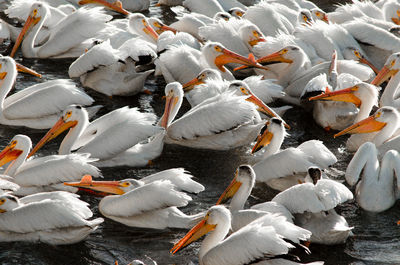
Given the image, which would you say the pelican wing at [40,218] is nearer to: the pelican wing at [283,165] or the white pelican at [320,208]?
the white pelican at [320,208]

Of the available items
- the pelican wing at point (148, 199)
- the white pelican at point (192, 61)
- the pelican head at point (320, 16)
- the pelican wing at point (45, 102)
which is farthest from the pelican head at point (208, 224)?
the pelican head at point (320, 16)

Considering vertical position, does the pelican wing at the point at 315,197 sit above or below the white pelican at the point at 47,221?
above

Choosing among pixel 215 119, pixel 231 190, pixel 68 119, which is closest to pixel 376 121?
pixel 215 119

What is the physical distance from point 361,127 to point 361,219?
3.76 ft

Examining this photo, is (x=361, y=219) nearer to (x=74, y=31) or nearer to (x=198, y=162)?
(x=198, y=162)

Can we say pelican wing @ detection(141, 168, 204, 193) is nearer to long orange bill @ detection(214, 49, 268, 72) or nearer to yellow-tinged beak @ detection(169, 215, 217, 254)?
yellow-tinged beak @ detection(169, 215, 217, 254)

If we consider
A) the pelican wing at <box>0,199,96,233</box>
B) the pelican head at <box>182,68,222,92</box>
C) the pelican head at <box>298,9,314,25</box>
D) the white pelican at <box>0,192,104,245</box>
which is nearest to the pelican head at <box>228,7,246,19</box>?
the pelican head at <box>298,9,314,25</box>

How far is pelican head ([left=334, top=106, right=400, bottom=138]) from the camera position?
610 cm

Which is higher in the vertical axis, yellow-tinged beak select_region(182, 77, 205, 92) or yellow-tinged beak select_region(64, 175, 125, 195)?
yellow-tinged beak select_region(64, 175, 125, 195)

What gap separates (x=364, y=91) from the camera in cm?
659

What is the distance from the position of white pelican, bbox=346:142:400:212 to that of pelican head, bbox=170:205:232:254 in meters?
1.34

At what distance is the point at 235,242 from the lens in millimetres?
4453

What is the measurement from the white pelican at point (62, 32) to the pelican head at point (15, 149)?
8.51 feet

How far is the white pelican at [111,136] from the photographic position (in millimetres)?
5906
